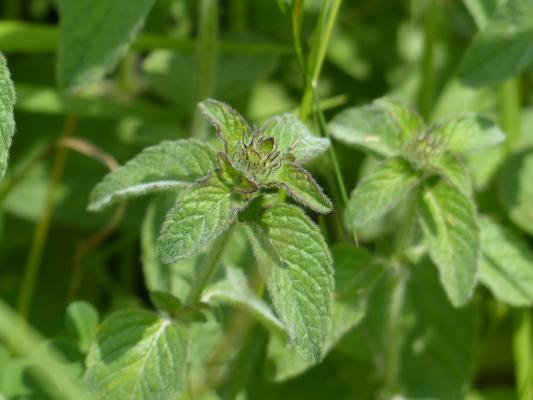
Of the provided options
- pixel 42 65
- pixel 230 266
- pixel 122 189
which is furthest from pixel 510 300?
pixel 42 65

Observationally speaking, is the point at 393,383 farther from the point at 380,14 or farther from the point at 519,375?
the point at 380,14

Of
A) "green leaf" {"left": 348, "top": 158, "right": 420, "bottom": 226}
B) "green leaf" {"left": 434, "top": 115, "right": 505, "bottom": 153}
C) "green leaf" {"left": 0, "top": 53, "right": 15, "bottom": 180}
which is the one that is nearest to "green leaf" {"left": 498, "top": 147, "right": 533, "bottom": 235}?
"green leaf" {"left": 434, "top": 115, "right": 505, "bottom": 153}

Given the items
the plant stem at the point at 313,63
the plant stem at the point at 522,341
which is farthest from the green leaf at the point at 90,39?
the plant stem at the point at 522,341

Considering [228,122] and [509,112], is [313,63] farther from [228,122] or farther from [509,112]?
[509,112]

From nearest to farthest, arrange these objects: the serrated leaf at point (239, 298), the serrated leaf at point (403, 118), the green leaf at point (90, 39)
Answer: the serrated leaf at point (239, 298) < the serrated leaf at point (403, 118) < the green leaf at point (90, 39)

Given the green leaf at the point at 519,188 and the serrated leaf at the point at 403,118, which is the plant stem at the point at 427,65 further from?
the serrated leaf at the point at 403,118

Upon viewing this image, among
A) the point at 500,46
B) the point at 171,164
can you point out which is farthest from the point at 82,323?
the point at 500,46
